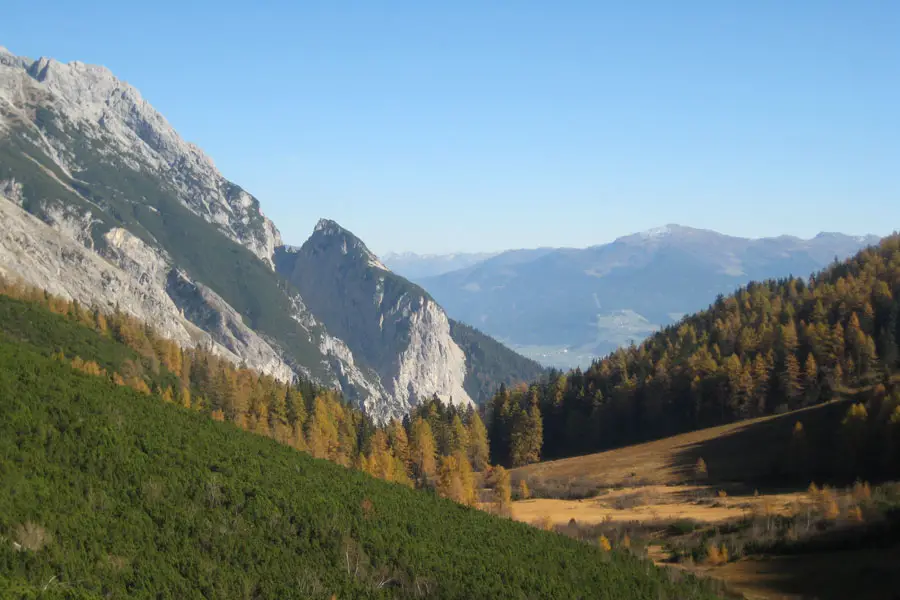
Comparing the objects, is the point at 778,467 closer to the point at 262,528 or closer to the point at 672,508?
the point at 672,508

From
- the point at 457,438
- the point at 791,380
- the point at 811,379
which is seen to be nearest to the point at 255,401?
the point at 457,438

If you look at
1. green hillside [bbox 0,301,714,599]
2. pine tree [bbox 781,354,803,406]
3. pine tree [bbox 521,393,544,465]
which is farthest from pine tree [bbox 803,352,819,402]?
green hillside [bbox 0,301,714,599]

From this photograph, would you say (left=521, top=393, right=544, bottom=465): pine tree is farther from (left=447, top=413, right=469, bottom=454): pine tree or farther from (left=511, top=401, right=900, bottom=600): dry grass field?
(left=447, top=413, right=469, bottom=454): pine tree

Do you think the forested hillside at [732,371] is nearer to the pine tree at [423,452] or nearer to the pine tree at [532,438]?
the pine tree at [532,438]

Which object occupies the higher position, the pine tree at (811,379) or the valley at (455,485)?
the pine tree at (811,379)

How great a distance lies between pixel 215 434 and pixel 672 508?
53.6 meters

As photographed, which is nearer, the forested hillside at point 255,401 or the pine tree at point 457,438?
the forested hillside at point 255,401

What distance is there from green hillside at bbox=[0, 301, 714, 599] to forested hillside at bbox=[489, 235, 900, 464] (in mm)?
81448

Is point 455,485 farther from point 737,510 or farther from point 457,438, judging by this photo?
point 457,438

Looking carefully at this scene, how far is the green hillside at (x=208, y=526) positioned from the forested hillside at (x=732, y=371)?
81448 mm

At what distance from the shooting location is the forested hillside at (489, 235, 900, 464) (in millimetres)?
126562

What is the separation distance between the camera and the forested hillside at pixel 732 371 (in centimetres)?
12656

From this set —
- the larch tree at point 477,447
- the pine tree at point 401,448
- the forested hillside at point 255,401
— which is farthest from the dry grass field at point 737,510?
the pine tree at point 401,448

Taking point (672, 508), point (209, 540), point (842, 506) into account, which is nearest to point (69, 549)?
point (209, 540)
